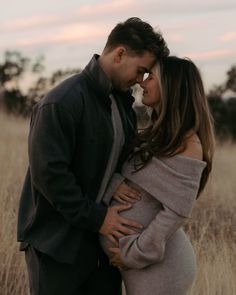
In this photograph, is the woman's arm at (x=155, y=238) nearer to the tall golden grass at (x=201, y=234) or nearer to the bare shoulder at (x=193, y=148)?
the bare shoulder at (x=193, y=148)

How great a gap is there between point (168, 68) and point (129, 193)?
56cm

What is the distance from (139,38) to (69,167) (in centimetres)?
64

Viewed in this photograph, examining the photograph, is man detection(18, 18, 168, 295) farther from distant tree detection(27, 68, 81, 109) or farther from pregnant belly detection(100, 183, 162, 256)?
distant tree detection(27, 68, 81, 109)

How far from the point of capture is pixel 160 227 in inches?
114

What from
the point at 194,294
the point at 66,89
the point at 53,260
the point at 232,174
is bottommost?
the point at 232,174

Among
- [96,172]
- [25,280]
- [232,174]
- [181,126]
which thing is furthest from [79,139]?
[232,174]

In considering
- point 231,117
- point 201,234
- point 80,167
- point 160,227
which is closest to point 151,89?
point 80,167

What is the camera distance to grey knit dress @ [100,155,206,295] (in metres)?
2.92

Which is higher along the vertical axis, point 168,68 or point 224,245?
point 168,68

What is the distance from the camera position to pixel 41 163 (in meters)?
2.85

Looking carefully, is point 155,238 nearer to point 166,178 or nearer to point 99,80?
point 166,178

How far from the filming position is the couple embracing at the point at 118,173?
2.89 metres

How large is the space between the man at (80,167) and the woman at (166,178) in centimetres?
8

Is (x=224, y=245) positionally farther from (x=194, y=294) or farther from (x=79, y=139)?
(x=79, y=139)
